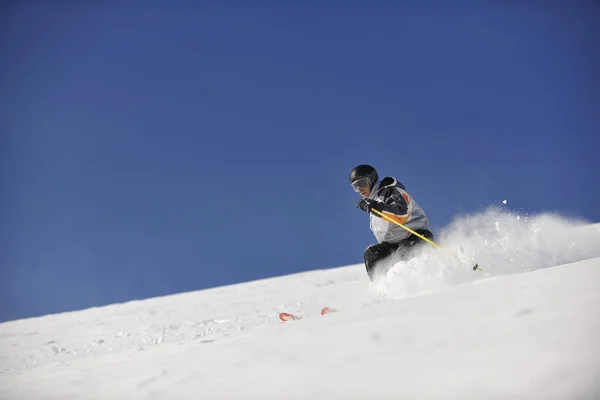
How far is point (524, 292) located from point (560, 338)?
0.70 metres

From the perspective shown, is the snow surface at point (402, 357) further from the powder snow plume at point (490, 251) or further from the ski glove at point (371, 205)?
the ski glove at point (371, 205)

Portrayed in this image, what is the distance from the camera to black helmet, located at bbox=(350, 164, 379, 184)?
6.34m

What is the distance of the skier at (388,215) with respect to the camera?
6.05 metres

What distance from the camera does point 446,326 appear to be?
6.82 feet

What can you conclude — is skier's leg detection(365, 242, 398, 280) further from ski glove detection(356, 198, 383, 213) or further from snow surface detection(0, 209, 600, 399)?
snow surface detection(0, 209, 600, 399)

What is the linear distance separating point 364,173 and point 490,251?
6.93 feet

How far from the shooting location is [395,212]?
237 inches

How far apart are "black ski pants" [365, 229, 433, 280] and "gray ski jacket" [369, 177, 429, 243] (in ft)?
0.25

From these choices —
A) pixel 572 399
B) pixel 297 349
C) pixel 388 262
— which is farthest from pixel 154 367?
pixel 388 262

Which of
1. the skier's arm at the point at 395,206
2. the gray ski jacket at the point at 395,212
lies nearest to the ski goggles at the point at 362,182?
the gray ski jacket at the point at 395,212

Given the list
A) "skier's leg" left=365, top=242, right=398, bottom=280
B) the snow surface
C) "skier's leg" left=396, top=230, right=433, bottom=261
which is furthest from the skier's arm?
the snow surface

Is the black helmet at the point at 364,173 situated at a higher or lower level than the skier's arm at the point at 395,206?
higher

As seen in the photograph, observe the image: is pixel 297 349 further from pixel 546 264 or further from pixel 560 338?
pixel 546 264

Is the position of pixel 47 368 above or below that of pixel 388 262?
below
